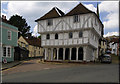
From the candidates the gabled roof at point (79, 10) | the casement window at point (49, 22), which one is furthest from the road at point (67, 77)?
the casement window at point (49, 22)

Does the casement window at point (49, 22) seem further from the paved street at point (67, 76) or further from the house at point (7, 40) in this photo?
the paved street at point (67, 76)

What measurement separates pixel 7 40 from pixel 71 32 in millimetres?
11475

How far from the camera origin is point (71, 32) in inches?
900

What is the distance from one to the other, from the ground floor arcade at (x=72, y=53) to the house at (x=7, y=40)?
6.52m

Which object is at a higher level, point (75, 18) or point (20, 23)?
point (20, 23)

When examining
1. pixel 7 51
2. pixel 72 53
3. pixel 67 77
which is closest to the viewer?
pixel 67 77

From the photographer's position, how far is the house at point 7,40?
21.7m

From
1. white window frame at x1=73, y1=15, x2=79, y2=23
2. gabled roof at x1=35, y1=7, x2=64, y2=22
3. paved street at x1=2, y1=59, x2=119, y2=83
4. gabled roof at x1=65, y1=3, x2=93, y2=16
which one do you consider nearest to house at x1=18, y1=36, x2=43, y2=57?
gabled roof at x1=35, y1=7, x2=64, y2=22

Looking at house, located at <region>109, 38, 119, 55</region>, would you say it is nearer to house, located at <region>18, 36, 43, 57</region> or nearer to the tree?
house, located at <region>18, 36, 43, 57</region>

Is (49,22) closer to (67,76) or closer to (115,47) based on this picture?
(67,76)

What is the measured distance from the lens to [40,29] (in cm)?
2553

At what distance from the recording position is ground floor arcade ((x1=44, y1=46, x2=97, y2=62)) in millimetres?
21356

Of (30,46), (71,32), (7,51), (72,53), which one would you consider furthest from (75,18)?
(30,46)

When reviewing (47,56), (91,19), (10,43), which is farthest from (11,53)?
(91,19)
